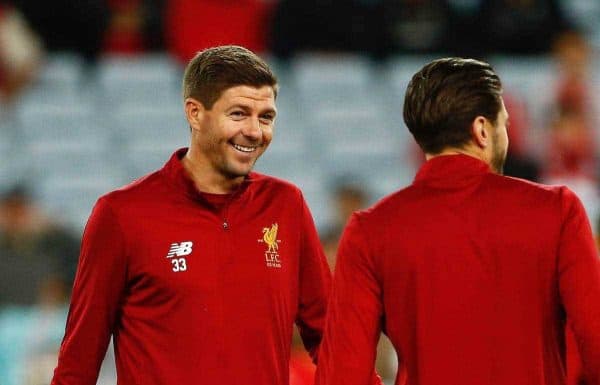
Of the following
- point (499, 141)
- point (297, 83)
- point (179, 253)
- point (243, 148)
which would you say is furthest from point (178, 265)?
point (297, 83)

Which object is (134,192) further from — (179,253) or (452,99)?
(452,99)

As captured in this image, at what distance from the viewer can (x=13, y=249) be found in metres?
6.85

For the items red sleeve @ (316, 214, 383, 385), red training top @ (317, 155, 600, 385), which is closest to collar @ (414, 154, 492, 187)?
red training top @ (317, 155, 600, 385)

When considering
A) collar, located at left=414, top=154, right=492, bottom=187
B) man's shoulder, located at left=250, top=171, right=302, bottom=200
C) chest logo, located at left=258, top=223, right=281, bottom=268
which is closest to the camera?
collar, located at left=414, top=154, right=492, bottom=187

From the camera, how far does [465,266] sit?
110 inches

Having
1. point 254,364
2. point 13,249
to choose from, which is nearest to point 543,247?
point 254,364

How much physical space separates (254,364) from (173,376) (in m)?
0.19

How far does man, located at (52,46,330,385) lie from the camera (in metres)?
3.14

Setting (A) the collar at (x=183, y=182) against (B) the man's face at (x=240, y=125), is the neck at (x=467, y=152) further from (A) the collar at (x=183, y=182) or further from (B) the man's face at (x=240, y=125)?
(A) the collar at (x=183, y=182)

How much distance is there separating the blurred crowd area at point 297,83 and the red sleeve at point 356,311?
487 centimetres

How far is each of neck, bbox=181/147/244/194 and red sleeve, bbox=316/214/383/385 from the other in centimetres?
48

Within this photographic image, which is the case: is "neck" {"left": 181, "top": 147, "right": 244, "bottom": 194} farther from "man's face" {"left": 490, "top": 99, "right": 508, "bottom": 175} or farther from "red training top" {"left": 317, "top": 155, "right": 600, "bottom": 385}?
"man's face" {"left": 490, "top": 99, "right": 508, "bottom": 175}

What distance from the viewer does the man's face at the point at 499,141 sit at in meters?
2.82

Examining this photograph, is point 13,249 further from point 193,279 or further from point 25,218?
point 193,279
